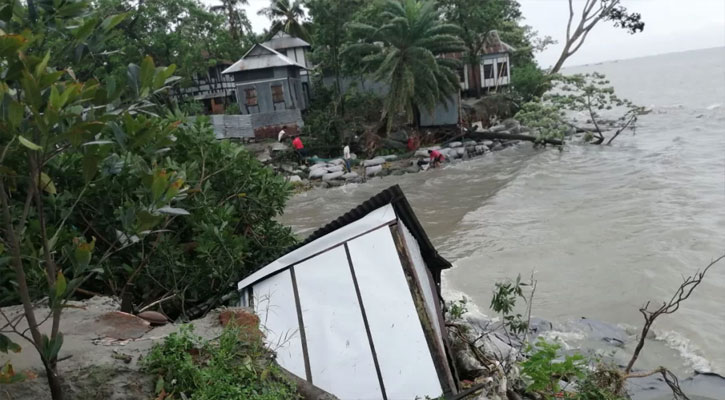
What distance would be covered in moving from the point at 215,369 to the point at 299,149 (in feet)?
68.4

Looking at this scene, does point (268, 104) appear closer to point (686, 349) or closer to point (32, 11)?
point (686, 349)

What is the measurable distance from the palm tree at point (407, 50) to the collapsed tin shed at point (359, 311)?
19398 millimetres

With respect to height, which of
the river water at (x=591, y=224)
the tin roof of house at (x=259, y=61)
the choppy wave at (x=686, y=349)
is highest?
the tin roof of house at (x=259, y=61)

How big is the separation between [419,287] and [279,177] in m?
2.88

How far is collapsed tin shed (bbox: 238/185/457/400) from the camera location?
321cm

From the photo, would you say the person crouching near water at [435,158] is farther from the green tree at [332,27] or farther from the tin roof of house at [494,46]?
the tin roof of house at [494,46]

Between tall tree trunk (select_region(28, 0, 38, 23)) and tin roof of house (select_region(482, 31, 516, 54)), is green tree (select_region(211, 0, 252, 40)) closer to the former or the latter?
tin roof of house (select_region(482, 31, 516, 54))

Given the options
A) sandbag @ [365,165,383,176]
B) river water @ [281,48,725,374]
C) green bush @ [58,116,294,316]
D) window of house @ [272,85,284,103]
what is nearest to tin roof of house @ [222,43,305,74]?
window of house @ [272,85,284,103]

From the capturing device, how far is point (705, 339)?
24.3 feet

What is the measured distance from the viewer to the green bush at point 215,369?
2922 mm

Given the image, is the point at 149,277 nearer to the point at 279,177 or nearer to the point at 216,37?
the point at 279,177

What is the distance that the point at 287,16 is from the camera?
103 feet

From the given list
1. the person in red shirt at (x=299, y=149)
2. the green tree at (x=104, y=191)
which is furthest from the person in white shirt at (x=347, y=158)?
the green tree at (x=104, y=191)

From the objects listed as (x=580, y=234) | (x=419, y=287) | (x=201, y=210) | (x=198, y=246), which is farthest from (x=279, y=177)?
(x=580, y=234)
